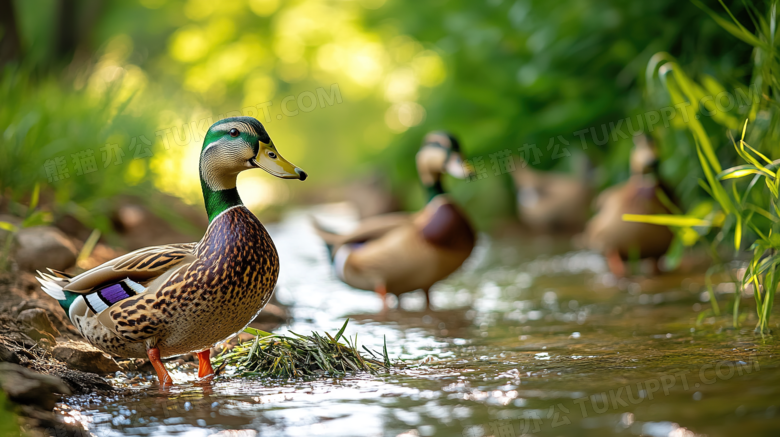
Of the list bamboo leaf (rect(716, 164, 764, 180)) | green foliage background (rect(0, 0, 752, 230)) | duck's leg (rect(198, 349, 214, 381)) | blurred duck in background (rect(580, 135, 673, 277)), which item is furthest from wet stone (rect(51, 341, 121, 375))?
blurred duck in background (rect(580, 135, 673, 277))

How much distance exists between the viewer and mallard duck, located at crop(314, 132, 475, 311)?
5055 millimetres

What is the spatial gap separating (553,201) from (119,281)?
8199mm

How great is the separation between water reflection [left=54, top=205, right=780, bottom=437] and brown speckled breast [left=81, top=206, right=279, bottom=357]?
0.18 meters

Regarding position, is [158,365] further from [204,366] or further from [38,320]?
[38,320]

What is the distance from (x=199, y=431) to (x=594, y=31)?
5.85m

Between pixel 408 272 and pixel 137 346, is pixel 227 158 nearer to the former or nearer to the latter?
pixel 137 346

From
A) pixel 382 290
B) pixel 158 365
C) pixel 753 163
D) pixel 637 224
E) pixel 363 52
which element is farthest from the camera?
pixel 363 52

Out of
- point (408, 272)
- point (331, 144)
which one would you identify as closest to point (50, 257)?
point (408, 272)

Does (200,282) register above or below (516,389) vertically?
above

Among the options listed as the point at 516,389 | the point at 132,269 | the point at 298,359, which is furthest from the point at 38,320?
the point at 516,389

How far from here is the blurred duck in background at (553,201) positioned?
405 inches

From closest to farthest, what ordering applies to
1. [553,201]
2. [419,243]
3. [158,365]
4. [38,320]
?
[158,365] < [38,320] < [419,243] < [553,201]

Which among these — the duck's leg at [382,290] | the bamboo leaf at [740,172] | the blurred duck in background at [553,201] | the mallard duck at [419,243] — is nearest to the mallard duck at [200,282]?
the bamboo leaf at [740,172]

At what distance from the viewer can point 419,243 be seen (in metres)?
5.09
